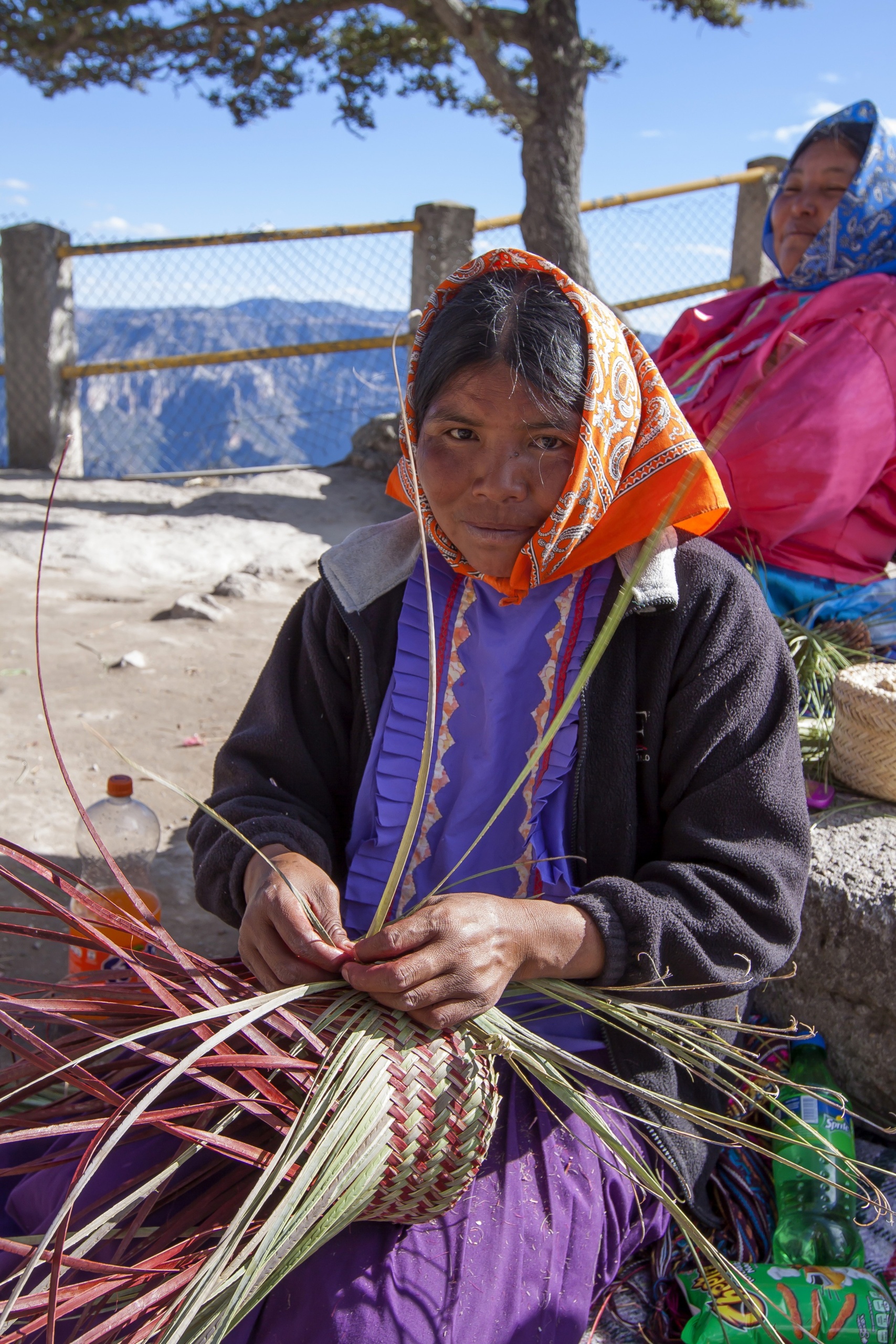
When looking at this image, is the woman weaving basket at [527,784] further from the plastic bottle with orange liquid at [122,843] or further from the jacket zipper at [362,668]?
the plastic bottle with orange liquid at [122,843]

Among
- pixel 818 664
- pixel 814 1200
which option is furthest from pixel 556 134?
pixel 814 1200

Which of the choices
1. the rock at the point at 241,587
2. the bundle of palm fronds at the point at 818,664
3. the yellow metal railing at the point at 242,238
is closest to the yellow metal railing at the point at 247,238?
the yellow metal railing at the point at 242,238

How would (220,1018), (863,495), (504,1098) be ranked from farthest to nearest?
(863,495)
(504,1098)
(220,1018)

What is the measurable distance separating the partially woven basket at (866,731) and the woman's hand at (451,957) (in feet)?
3.47

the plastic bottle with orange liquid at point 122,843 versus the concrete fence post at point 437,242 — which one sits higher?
the concrete fence post at point 437,242

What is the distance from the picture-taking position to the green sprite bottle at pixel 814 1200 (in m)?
1.64

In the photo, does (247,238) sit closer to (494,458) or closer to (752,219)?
(752,219)

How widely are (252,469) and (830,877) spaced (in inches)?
278

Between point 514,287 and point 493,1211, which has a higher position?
point 514,287

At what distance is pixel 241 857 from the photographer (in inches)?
58.3

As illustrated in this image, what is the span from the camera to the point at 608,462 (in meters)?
1.41

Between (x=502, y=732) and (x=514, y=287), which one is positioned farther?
(x=502, y=732)

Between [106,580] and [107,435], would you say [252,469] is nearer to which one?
[107,435]

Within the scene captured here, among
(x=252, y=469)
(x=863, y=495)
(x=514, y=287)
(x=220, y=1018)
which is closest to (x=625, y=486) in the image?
(x=514, y=287)
